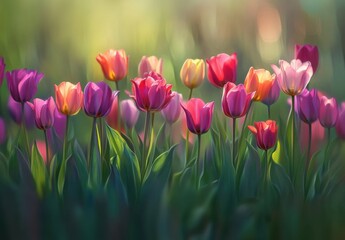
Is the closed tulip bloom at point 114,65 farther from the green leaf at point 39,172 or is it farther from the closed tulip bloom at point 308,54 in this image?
the closed tulip bloom at point 308,54

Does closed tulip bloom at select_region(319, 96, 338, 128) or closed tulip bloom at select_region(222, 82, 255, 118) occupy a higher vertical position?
closed tulip bloom at select_region(222, 82, 255, 118)

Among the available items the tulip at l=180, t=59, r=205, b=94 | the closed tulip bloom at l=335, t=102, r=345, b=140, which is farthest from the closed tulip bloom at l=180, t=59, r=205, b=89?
the closed tulip bloom at l=335, t=102, r=345, b=140

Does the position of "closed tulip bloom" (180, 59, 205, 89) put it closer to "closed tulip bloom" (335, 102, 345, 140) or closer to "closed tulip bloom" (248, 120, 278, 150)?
"closed tulip bloom" (248, 120, 278, 150)

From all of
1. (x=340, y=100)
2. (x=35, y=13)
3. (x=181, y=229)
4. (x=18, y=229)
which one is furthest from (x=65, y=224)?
(x=340, y=100)

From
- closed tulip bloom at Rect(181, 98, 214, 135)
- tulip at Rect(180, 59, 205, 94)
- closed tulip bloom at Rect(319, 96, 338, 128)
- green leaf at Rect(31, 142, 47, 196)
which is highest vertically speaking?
tulip at Rect(180, 59, 205, 94)

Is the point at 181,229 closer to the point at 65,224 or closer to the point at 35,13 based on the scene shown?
the point at 65,224

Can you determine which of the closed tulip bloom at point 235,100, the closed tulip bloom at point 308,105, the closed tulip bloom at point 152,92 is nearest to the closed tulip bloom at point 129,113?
the closed tulip bloom at point 152,92
